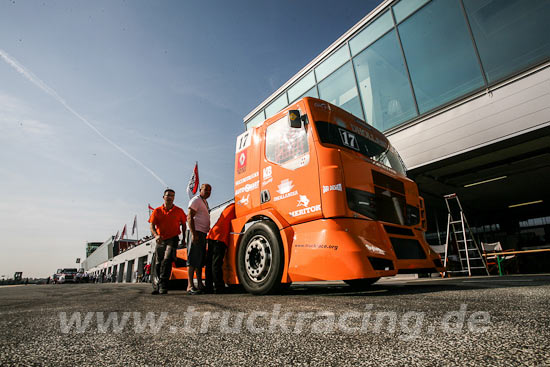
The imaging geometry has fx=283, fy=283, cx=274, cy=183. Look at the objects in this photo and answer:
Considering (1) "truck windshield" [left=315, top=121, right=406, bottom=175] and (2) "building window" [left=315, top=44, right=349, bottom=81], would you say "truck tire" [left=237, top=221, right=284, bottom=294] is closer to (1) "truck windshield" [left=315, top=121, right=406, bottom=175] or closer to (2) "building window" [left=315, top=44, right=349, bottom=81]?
(1) "truck windshield" [left=315, top=121, right=406, bottom=175]

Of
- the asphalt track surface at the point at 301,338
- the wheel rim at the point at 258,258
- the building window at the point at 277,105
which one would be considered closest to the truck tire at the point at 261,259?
the wheel rim at the point at 258,258

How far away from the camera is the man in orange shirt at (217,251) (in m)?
4.25

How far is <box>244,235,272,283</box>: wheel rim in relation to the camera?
3.61 meters

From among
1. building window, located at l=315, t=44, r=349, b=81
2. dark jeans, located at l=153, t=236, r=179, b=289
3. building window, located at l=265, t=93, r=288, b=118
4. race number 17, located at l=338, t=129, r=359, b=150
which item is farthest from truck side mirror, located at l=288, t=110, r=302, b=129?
building window, located at l=265, t=93, r=288, b=118

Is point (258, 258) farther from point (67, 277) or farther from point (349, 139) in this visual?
point (67, 277)

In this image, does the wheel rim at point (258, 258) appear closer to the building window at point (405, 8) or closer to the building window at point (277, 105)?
the building window at point (405, 8)

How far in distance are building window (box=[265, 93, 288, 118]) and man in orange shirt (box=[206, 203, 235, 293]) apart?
11.4m

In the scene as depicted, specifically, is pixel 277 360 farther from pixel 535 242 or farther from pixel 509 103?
pixel 535 242

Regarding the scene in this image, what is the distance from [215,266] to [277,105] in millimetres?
12556

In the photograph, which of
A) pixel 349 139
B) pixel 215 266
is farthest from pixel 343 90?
pixel 215 266

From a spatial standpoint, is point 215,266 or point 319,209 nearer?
point 319,209

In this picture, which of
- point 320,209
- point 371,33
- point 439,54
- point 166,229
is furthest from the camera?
point 371,33

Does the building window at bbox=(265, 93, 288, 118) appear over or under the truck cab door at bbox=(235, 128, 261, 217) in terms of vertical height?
over

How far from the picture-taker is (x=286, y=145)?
155 inches
